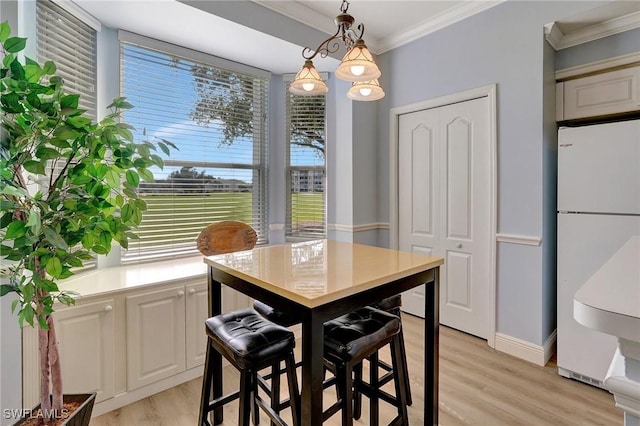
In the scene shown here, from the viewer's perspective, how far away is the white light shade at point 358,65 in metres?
1.54

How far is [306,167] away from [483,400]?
2575 mm

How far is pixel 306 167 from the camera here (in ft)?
11.7

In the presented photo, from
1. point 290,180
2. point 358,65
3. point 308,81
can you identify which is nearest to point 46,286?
point 308,81

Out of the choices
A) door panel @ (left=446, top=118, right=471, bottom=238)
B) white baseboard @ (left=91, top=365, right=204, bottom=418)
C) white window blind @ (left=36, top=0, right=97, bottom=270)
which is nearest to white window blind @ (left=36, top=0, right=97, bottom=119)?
white window blind @ (left=36, top=0, right=97, bottom=270)

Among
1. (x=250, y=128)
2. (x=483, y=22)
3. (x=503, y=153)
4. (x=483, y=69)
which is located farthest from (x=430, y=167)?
(x=250, y=128)

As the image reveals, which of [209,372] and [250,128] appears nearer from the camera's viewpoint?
[209,372]

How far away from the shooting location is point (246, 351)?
1338 mm

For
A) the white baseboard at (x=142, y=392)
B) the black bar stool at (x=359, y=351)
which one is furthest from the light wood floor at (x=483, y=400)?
the black bar stool at (x=359, y=351)

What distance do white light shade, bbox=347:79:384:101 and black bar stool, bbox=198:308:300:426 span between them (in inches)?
55.4

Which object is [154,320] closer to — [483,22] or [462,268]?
[462,268]

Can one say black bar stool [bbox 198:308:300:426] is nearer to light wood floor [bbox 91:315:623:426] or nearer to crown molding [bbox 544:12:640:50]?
light wood floor [bbox 91:315:623:426]

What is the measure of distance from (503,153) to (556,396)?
1.80m

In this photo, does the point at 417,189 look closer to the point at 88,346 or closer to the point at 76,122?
the point at 76,122

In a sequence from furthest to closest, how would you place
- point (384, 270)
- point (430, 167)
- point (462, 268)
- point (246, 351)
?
point (430, 167) → point (462, 268) → point (384, 270) → point (246, 351)
